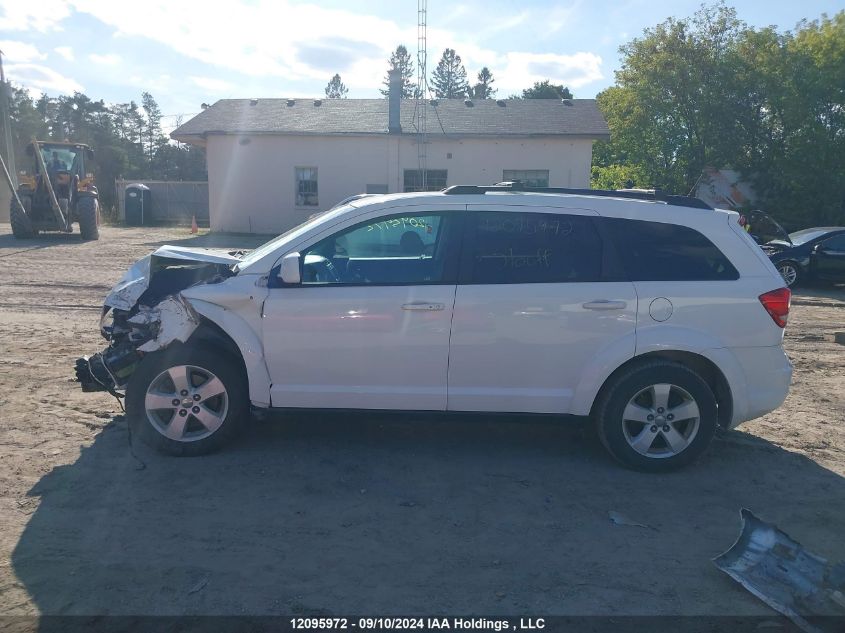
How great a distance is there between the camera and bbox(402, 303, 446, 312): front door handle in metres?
4.73

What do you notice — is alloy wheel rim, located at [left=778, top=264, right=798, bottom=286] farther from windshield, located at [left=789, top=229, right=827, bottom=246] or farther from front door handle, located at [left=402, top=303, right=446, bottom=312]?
front door handle, located at [left=402, top=303, right=446, bottom=312]

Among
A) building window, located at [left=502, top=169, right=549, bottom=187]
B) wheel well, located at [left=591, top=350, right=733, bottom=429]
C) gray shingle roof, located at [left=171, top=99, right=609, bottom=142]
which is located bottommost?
wheel well, located at [left=591, top=350, right=733, bottom=429]

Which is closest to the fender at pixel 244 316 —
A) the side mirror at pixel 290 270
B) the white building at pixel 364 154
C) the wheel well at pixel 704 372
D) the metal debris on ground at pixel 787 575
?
the side mirror at pixel 290 270

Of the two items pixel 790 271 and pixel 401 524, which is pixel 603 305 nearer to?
pixel 401 524

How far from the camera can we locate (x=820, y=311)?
11.6 meters

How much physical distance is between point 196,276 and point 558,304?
2.64 m

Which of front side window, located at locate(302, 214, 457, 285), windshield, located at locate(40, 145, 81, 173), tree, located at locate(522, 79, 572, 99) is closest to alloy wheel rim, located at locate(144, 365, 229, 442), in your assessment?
front side window, located at locate(302, 214, 457, 285)

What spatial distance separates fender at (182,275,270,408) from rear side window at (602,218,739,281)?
2.48 metres

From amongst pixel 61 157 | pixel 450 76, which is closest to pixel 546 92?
pixel 450 76

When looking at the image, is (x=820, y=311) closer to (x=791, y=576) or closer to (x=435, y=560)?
(x=791, y=576)

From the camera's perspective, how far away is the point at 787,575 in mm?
3502

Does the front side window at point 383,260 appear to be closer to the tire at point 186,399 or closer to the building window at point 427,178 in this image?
the tire at point 186,399

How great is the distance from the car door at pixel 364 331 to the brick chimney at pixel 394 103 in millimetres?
20957

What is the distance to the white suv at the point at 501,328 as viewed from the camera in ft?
15.6
